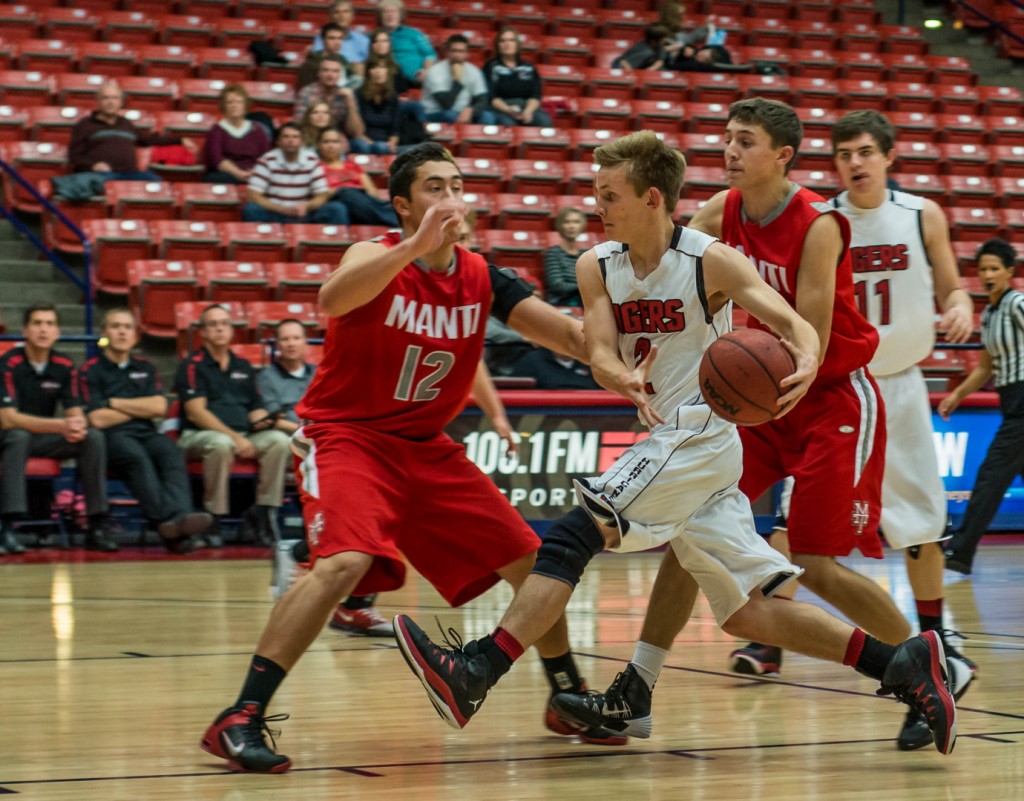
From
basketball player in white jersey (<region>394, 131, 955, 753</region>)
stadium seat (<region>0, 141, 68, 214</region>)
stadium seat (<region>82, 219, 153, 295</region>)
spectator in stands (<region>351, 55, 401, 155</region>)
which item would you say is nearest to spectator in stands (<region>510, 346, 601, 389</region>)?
stadium seat (<region>82, 219, 153, 295</region>)

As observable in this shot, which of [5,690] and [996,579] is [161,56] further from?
[5,690]

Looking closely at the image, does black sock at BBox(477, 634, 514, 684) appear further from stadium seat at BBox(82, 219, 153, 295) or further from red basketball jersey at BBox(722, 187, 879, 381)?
stadium seat at BBox(82, 219, 153, 295)

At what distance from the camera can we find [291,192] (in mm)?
12273

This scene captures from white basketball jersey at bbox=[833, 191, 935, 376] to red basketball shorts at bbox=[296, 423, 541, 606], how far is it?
1.69 m

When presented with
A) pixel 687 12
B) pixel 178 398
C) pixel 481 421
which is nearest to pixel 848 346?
pixel 481 421

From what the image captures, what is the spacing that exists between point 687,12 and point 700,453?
15.2 metres


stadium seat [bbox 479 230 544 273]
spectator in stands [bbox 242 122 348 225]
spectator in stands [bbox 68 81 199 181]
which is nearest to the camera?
spectator in stands [bbox 68 81 199 181]

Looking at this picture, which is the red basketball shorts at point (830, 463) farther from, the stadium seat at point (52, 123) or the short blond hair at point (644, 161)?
the stadium seat at point (52, 123)

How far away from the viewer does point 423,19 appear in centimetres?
1622

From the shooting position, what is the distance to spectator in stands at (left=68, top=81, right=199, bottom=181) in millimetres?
11859

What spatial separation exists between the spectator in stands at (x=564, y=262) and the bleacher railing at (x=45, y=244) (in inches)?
133

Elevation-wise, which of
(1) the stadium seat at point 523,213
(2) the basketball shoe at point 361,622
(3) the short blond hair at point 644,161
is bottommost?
(2) the basketball shoe at point 361,622

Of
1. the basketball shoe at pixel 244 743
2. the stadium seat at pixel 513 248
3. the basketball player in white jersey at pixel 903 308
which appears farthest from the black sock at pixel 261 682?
the stadium seat at pixel 513 248

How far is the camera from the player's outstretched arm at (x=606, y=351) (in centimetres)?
388
